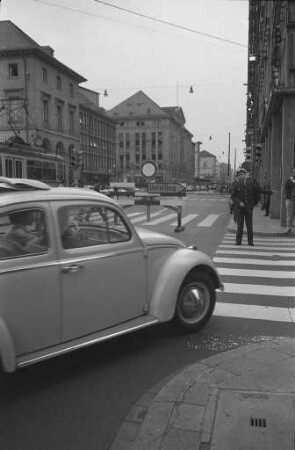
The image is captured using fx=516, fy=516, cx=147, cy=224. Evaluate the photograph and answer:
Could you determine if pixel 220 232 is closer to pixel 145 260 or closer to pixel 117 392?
pixel 145 260

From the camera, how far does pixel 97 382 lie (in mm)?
4230

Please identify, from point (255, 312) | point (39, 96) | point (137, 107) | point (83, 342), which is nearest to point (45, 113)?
point (39, 96)

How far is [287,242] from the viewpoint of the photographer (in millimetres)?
13297

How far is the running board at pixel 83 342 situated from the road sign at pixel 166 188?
1219 cm

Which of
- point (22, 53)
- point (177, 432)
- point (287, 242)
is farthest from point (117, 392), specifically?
point (22, 53)

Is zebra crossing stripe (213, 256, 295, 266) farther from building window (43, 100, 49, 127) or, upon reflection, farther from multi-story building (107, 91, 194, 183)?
multi-story building (107, 91, 194, 183)

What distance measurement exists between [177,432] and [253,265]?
21.7ft

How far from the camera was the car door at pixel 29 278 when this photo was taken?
3861 millimetres

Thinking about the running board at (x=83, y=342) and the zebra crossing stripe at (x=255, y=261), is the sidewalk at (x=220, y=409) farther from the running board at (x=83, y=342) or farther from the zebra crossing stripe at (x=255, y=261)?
the zebra crossing stripe at (x=255, y=261)

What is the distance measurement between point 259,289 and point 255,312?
1.28 m

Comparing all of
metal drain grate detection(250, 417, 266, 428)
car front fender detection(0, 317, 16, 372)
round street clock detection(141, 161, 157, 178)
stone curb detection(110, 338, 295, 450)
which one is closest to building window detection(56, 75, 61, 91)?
round street clock detection(141, 161, 157, 178)

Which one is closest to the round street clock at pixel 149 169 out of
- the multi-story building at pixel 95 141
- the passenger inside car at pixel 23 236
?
the passenger inside car at pixel 23 236

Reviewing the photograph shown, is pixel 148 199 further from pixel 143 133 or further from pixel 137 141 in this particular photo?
pixel 143 133

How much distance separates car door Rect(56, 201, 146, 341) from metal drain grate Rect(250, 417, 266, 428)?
1639mm
